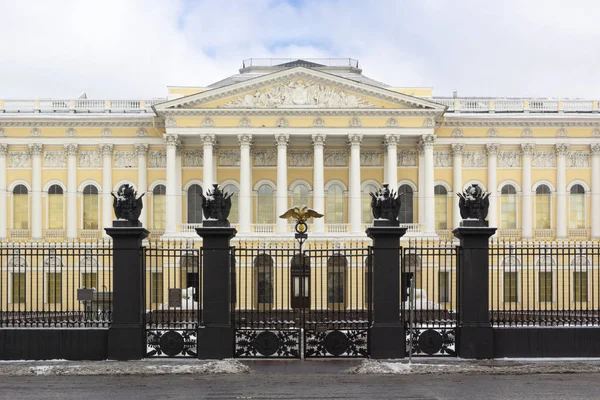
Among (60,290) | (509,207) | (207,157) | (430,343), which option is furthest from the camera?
(509,207)

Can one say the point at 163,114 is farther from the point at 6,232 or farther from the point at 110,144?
the point at 6,232

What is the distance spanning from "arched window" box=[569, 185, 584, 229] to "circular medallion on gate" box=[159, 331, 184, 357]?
119 feet

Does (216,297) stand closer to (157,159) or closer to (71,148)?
(157,159)

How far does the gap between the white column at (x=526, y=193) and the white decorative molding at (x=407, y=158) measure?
20.6ft

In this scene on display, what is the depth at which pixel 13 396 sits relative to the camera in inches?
572

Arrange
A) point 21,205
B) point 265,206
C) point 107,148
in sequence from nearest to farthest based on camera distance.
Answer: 1. point 265,206
2. point 107,148
3. point 21,205

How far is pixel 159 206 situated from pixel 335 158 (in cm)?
1051

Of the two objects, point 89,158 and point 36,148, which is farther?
point 89,158

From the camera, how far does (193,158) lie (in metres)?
49.1

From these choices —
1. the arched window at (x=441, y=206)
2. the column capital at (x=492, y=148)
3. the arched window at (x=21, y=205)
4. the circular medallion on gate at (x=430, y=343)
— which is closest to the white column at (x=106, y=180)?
the arched window at (x=21, y=205)

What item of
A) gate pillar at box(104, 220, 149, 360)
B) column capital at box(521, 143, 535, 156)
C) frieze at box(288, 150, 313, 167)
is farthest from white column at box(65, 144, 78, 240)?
gate pillar at box(104, 220, 149, 360)

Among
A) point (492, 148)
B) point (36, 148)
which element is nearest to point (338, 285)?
point (492, 148)

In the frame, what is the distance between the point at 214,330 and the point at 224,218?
2.42 metres

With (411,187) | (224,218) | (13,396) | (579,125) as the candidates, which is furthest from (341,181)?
(13,396)
